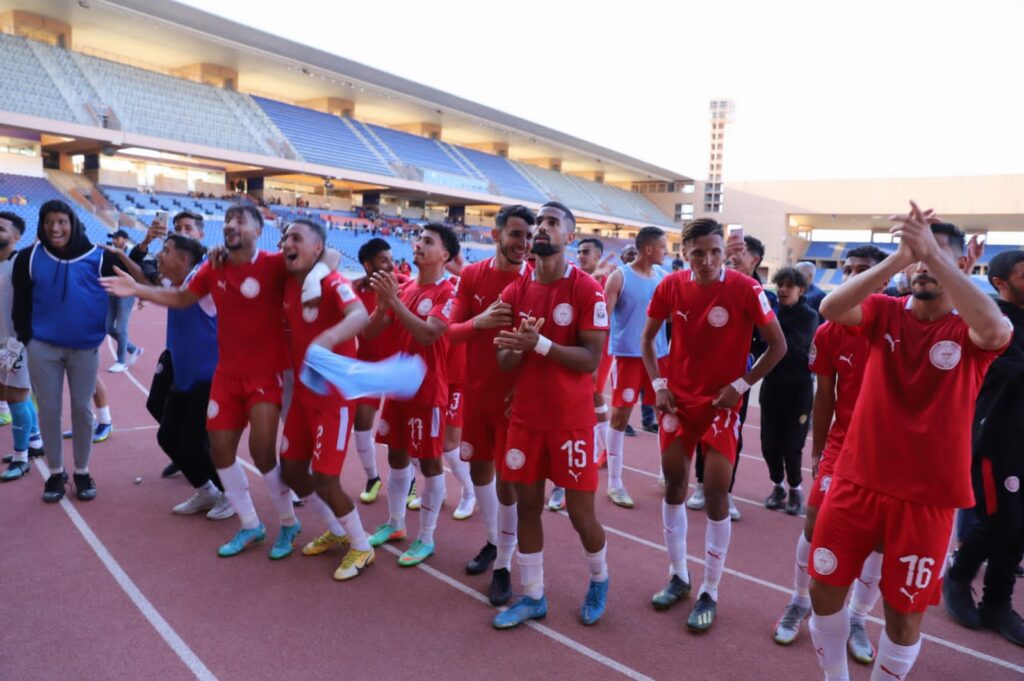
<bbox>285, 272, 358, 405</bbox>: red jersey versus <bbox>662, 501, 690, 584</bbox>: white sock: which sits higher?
<bbox>285, 272, 358, 405</bbox>: red jersey

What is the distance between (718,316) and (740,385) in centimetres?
42

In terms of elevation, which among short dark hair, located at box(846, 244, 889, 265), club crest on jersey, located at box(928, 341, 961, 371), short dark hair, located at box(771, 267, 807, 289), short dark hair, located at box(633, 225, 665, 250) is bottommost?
club crest on jersey, located at box(928, 341, 961, 371)

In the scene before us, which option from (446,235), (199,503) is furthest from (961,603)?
(199,503)

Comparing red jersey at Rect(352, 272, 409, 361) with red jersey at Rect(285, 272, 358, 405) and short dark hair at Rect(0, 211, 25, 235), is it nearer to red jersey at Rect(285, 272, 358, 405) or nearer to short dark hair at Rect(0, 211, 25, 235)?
red jersey at Rect(285, 272, 358, 405)

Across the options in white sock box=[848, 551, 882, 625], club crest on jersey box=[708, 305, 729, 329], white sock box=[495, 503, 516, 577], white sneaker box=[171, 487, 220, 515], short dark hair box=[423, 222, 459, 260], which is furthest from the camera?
white sneaker box=[171, 487, 220, 515]

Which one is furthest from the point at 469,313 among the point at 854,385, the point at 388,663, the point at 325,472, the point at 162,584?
the point at 162,584

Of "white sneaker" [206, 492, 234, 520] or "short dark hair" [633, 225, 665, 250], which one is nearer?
"white sneaker" [206, 492, 234, 520]

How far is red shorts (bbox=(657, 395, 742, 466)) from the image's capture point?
361 cm

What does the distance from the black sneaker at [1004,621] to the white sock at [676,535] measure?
179cm

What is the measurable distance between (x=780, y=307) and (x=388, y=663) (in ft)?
13.8

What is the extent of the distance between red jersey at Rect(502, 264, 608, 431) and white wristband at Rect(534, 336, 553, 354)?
0.17 meters

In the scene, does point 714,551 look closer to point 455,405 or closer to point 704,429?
point 704,429

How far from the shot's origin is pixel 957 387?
243cm

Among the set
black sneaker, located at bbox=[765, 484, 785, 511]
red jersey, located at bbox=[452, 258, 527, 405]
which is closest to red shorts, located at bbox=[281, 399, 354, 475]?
red jersey, located at bbox=[452, 258, 527, 405]
